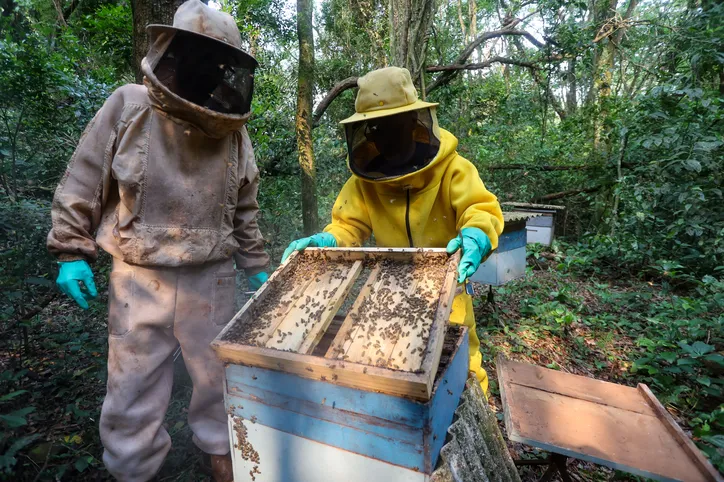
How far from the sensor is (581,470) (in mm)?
2205

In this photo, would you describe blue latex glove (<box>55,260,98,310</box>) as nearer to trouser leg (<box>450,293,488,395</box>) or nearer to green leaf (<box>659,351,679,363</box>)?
trouser leg (<box>450,293,488,395</box>)

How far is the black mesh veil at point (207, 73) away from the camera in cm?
161

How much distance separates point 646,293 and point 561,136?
5588 millimetres

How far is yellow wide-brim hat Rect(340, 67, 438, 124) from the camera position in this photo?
5.68 ft

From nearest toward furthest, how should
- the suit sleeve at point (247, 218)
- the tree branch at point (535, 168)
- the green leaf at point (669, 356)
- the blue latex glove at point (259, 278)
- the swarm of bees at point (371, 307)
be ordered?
1. the swarm of bees at point (371, 307)
2. the suit sleeve at point (247, 218)
3. the blue latex glove at point (259, 278)
4. the green leaf at point (669, 356)
5. the tree branch at point (535, 168)

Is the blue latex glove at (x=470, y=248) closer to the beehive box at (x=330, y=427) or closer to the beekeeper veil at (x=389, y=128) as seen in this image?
the beehive box at (x=330, y=427)

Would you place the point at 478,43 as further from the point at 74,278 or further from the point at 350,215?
the point at 74,278

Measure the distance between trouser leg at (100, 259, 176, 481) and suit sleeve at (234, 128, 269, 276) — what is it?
466mm

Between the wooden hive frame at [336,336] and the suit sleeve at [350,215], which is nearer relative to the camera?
the wooden hive frame at [336,336]

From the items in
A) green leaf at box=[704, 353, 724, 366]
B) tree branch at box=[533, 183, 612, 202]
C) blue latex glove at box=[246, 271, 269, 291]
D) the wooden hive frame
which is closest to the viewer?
the wooden hive frame

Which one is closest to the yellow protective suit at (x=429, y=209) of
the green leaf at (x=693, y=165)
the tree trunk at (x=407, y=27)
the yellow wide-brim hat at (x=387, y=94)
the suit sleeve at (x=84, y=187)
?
the yellow wide-brim hat at (x=387, y=94)

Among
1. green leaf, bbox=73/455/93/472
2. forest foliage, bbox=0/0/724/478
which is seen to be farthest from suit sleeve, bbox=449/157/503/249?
green leaf, bbox=73/455/93/472

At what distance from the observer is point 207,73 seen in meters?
1.70

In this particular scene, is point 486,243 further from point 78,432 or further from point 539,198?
point 539,198
